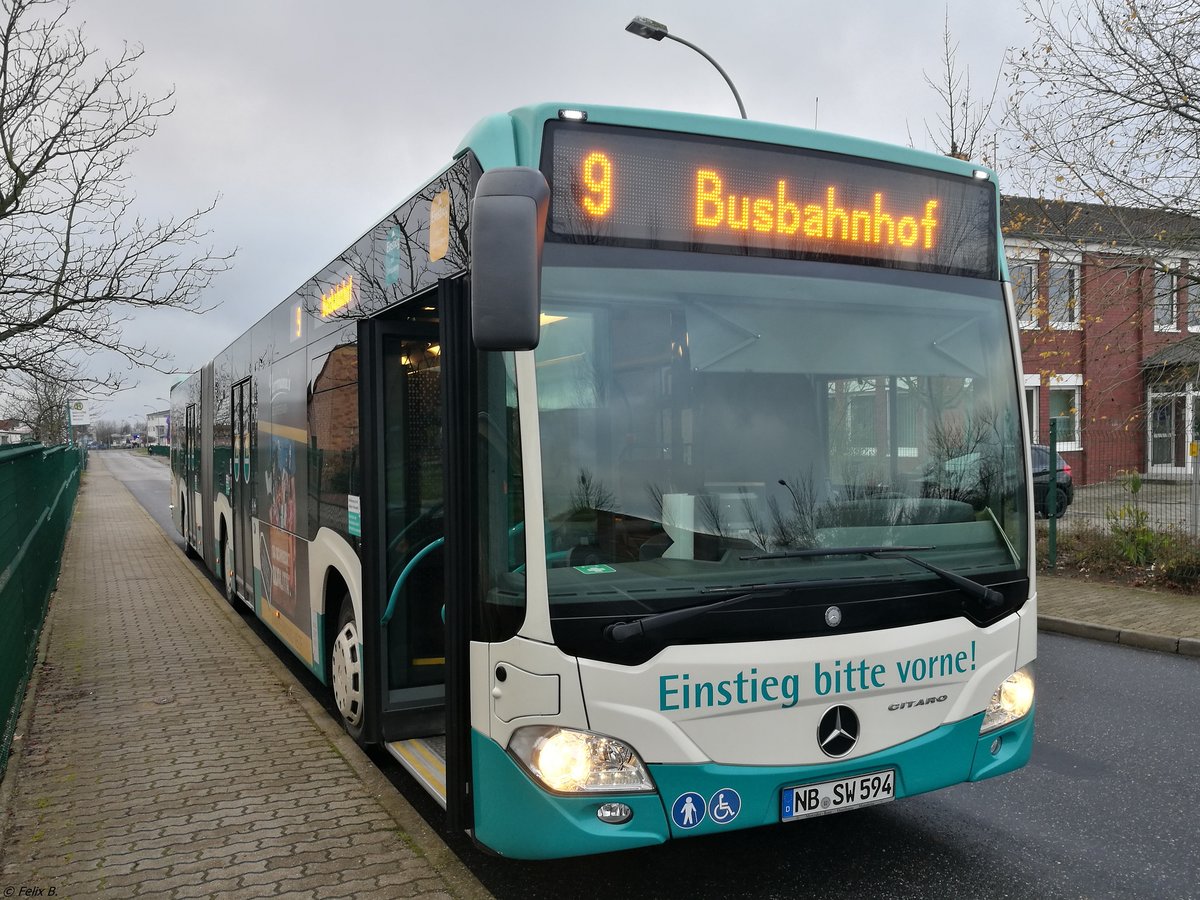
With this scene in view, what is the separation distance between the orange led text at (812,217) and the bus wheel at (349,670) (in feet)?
9.45

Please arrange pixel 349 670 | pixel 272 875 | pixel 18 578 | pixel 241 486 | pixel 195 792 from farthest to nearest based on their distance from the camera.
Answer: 1. pixel 241 486
2. pixel 18 578
3. pixel 349 670
4. pixel 195 792
5. pixel 272 875

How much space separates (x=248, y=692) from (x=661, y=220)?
499 centimetres

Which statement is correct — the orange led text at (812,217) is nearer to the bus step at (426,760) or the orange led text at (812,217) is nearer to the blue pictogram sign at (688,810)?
the blue pictogram sign at (688,810)

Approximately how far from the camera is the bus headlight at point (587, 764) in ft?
10.0

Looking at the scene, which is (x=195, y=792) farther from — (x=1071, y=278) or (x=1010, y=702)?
(x=1071, y=278)

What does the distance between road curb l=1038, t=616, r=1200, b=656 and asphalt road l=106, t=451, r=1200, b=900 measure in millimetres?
3044

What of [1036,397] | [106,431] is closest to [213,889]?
[1036,397]

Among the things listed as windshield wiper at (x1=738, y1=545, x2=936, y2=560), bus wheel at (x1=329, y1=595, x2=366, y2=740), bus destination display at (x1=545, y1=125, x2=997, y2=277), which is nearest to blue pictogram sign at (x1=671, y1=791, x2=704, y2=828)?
windshield wiper at (x1=738, y1=545, x2=936, y2=560)

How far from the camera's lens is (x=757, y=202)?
3473mm

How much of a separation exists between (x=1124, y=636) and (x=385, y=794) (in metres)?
7.10

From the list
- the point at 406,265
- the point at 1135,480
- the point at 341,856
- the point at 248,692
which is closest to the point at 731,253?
the point at 406,265

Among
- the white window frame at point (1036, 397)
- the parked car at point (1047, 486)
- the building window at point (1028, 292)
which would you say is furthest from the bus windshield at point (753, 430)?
the white window frame at point (1036, 397)

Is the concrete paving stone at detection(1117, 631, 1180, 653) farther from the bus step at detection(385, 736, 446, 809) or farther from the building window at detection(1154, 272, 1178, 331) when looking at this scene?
the bus step at detection(385, 736, 446, 809)

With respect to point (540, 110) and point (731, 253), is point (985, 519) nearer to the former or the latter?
point (731, 253)
